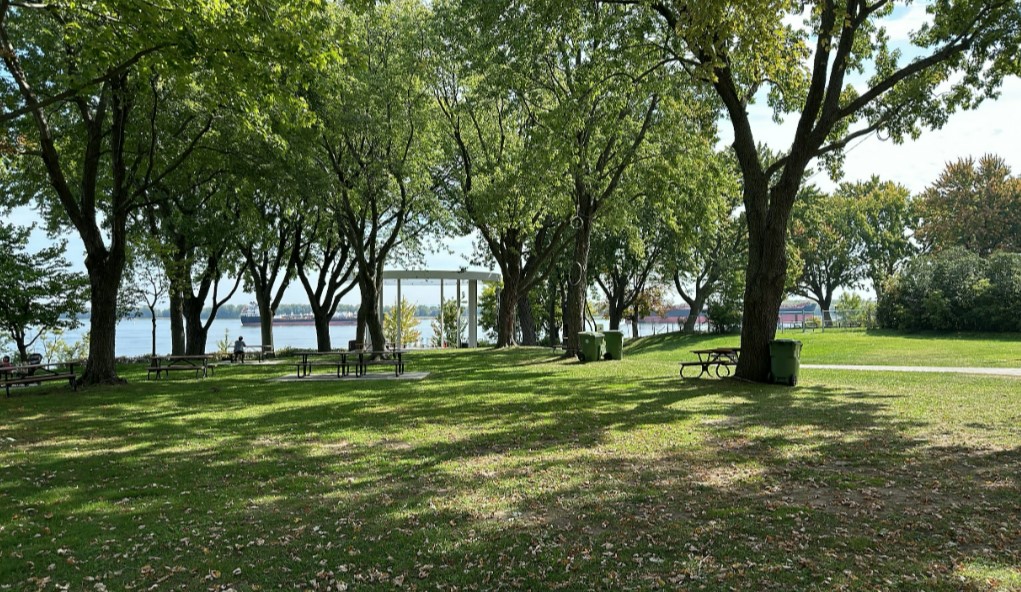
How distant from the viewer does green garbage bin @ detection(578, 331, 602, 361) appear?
1909cm

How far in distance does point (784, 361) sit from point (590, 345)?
695 cm

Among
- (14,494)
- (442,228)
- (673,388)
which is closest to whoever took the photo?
(14,494)

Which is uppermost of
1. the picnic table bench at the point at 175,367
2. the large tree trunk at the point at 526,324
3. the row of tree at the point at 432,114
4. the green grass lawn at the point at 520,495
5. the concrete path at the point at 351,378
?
the row of tree at the point at 432,114

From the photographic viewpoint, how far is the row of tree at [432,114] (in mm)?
9859

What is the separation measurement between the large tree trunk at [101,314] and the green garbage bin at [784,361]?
1425 centimetres

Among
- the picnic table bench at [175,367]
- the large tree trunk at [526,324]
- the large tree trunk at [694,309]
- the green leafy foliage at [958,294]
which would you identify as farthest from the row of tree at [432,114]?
the large tree trunk at [694,309]

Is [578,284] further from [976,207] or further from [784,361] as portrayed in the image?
[976,207]

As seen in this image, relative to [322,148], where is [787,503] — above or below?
below

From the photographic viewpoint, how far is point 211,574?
4008 mm

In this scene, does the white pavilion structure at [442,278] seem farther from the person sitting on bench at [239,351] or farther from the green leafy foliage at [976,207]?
the green leafy foliage at [976,207]

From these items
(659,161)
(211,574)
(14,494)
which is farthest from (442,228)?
(211,574)

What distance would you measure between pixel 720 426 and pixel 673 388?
14.1 ft

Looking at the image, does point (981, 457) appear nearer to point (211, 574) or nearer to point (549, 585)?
point (549, 585)

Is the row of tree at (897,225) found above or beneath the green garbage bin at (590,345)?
above
